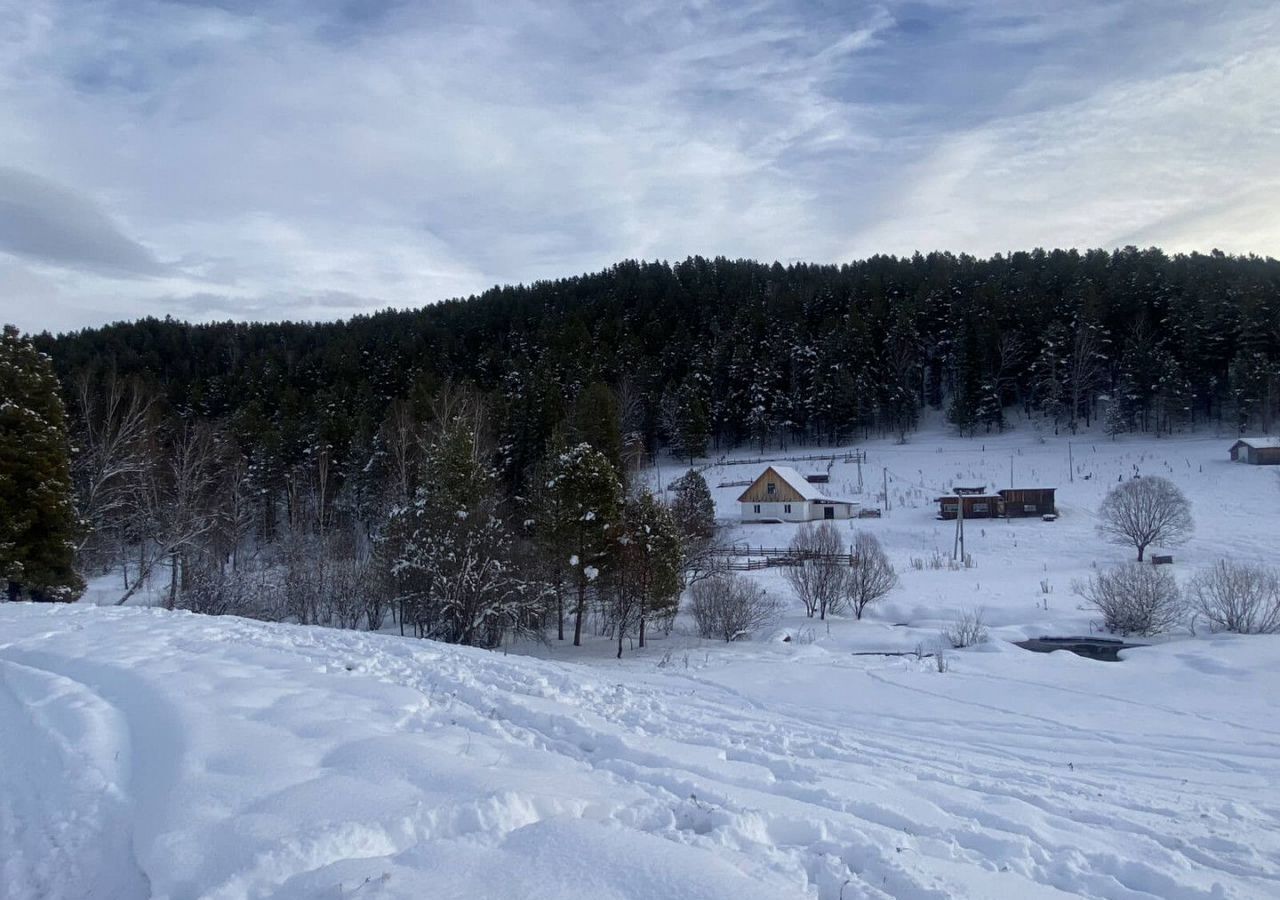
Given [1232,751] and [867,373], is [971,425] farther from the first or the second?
[1232,751]

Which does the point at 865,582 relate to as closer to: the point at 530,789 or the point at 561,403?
the point at 530,789

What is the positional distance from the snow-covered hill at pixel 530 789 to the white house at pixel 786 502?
42.1 metres

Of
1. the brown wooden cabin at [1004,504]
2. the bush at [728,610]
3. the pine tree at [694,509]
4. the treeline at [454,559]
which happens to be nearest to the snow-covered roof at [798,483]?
the brown wooden cabin at [1004,504]

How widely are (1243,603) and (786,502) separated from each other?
3239 cm

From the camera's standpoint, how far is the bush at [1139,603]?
88.4ft

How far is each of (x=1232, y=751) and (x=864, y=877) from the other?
1167cm

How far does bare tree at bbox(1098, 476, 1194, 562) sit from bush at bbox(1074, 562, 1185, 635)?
14116mm

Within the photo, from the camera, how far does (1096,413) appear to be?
3115 inches

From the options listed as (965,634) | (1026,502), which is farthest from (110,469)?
(1026,502)

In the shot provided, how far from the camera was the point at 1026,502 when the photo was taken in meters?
53.1

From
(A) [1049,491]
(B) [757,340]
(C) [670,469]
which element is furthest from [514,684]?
(B) [757,340]

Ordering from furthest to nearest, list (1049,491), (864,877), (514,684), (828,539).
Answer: (1049,491) → (828,539) → (514,684) → (864,877)

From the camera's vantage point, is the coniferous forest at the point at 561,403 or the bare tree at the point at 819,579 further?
the bare tree at the point at 819,579

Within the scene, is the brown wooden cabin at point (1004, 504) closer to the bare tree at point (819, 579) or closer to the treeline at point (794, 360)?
the bare tree at point (819, 579)
